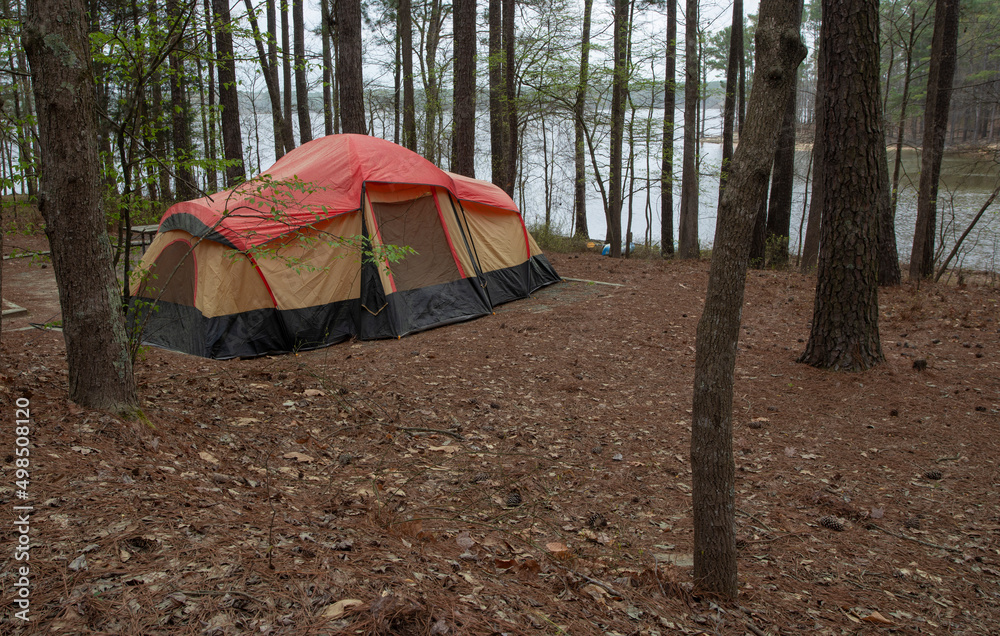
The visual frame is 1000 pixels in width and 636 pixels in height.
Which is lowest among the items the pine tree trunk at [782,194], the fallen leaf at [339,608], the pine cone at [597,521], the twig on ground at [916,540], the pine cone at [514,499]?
the twig on ground at [916,540]

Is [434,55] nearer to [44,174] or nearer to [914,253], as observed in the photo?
[914,253]

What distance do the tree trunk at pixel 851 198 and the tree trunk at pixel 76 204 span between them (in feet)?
18.5

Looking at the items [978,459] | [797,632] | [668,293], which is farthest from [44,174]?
[668,293]

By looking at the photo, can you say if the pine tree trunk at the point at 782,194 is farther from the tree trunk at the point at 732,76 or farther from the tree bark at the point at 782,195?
the tree trunk at the point at 732,76

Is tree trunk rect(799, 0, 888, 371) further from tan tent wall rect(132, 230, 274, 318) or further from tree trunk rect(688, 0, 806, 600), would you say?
tan tent wall rect(132, 230, 274, 318)

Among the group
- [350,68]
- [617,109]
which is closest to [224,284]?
[350,68]

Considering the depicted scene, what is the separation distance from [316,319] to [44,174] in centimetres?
387

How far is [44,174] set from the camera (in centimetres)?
308

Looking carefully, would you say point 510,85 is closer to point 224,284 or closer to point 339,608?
point 224,284

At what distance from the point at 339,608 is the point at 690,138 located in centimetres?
1332

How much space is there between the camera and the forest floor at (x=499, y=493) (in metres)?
2.03

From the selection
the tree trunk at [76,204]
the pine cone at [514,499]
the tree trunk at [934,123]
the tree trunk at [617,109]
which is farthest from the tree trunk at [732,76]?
the tree trunk at [76,204]

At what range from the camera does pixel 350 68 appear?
30.0 feet

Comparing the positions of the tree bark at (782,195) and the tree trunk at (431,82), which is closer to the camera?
the tree bark at (782,195)
